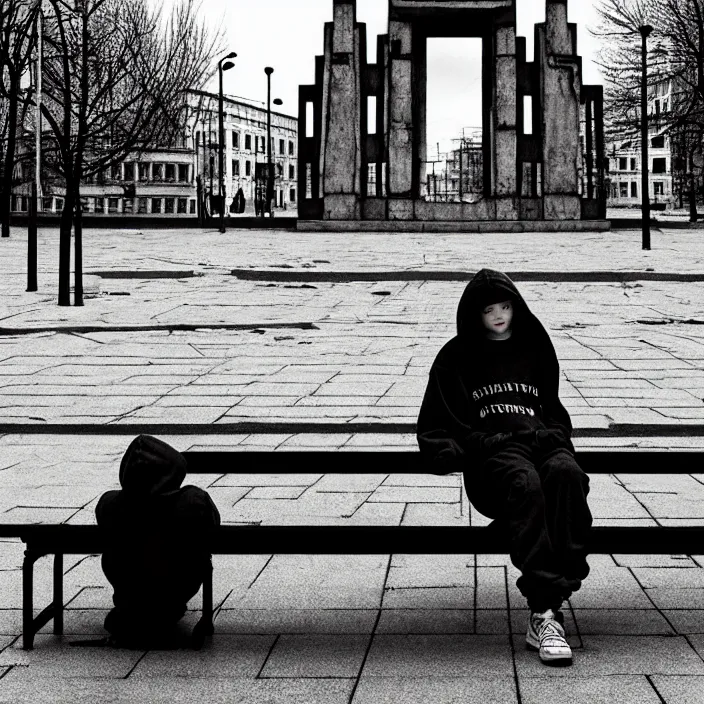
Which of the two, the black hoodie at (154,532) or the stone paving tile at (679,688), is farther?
the black hoodie at (154,532)

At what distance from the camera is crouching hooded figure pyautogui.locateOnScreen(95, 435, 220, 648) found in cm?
366

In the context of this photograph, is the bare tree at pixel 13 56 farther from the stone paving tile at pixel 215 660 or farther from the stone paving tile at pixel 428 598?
the stone paving tile at pixel 215 660

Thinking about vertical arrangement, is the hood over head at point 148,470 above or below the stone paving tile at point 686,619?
above

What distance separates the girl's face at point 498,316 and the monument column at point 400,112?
Answer: 31078mm

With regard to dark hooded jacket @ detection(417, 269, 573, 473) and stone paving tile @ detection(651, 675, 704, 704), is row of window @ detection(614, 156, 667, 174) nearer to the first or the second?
dark hooded jacket @ detection(417, 269, 573, 473)

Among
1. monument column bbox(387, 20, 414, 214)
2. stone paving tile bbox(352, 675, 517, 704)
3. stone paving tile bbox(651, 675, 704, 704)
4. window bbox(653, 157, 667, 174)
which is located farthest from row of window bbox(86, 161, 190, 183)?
stone paving tile bbox(651, 675, 704, 704)

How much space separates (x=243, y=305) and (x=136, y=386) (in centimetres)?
564

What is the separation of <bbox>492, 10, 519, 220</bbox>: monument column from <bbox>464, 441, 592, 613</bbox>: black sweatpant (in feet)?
104

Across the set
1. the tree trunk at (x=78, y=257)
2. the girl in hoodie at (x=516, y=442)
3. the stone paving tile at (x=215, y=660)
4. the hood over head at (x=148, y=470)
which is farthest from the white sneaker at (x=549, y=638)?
the tree trunk at (x=78, y=257)

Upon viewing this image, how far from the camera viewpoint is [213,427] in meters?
7.21

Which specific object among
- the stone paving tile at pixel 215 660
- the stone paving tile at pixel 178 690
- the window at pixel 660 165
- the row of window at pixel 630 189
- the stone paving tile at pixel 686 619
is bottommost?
the stone paving tile at pixel 178 690

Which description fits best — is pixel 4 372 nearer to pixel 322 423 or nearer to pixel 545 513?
pixel 322 423

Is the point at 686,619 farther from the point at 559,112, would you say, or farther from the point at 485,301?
the point at 559,112

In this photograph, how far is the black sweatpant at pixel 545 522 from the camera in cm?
354
